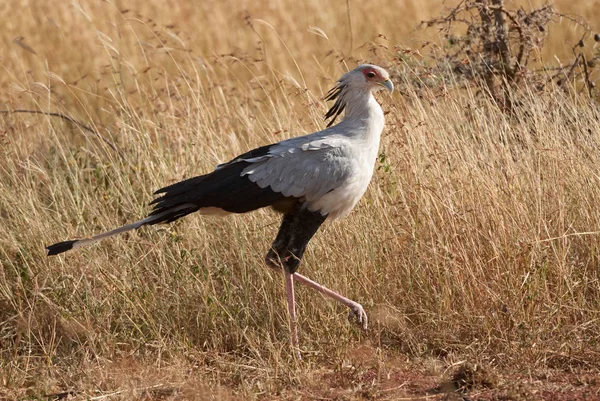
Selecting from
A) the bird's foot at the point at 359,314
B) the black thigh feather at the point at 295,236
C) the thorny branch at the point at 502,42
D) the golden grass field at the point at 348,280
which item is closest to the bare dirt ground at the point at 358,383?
the golden grass field at the point at 348,280

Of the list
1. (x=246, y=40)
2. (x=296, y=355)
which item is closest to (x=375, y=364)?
(x=296, y=355)

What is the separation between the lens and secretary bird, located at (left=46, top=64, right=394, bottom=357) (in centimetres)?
429

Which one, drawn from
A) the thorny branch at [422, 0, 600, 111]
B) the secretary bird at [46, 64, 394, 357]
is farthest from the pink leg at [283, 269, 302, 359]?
the thorny branch at [422, 0, 600, 111]

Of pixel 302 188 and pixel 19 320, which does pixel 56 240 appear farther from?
pixel 302 188

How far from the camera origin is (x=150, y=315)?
4.66 m

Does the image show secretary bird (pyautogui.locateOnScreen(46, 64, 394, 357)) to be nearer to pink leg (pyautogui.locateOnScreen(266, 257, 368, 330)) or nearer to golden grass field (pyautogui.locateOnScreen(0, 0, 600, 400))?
pink leg (pyautogui.locateOnScreen(266, 257, 368, 330))

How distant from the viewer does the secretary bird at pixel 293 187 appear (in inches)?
169

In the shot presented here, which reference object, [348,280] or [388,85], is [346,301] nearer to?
[348,280]

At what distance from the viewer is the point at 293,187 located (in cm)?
433

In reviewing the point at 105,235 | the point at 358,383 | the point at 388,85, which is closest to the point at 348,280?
the point at 358,383

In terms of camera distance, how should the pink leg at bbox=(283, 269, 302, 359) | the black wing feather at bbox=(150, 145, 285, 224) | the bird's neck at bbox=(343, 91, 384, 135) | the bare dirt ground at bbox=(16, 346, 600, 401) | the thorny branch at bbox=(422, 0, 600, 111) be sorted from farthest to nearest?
the thorny branch at bbox=(422, 0, 600, 111) → the bird's neck at bbox=(343, 91, 384, 135) → the pink leg at bbox=(283, 269, 302, 359) → the black wing feather at bbox=(150, 145, 285, 224) → the bare dirt ground at bbox=(16, 346, 600, 401)

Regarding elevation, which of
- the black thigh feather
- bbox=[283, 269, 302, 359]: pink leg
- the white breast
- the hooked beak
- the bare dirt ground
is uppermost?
the hooked beak

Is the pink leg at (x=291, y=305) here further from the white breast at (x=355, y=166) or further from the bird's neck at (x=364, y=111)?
the bird's neck at (x=364, y=111)

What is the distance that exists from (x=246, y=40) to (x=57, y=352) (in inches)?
317
